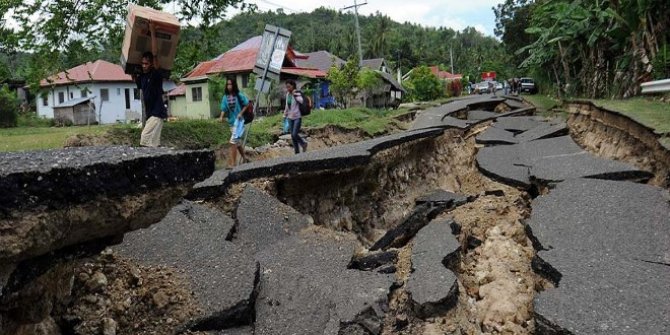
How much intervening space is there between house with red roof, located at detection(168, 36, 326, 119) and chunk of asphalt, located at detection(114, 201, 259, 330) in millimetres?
26610

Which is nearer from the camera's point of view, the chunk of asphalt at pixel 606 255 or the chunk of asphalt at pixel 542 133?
the chunk of asphalt at pixel 606 255

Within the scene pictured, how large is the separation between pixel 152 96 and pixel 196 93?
30.3 meters

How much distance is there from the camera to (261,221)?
5000mm

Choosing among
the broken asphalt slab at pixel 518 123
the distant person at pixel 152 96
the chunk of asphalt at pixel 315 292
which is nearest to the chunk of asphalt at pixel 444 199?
the chunk of asphalt at pixel 315 292

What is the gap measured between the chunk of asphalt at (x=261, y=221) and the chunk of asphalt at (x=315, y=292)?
18 cm

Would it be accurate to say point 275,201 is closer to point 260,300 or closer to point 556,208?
point 260,300

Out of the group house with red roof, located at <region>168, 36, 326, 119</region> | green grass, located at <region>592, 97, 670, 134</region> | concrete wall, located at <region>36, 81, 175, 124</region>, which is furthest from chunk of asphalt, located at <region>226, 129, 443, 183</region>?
concrete wall, located at <region>36, 81, 175, 124</region>

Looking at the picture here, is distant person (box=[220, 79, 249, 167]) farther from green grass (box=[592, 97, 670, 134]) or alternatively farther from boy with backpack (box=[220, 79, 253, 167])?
green grass (box=[592, 97, 670, 134])

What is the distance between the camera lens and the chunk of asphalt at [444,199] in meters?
6.70

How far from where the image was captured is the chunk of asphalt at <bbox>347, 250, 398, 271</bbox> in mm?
4426

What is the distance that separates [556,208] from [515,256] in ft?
3.13

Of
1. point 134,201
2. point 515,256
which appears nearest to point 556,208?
point 515,256

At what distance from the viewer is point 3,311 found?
7.49ft

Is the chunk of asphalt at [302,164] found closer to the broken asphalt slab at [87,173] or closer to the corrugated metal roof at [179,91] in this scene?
the broken asphalt slab at [87,173]
